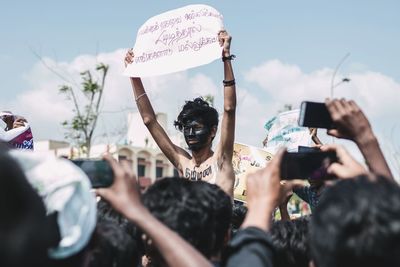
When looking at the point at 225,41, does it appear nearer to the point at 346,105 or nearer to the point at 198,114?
the point at 198,114

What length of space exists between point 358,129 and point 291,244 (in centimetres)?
60

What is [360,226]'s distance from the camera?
1458 mm

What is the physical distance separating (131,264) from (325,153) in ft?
2.52

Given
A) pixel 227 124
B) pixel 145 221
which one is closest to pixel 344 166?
pixel 145 221

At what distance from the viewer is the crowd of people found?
139cm

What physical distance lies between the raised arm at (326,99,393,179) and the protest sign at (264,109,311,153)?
2490 mm

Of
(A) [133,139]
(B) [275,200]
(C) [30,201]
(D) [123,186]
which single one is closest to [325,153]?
(B) [275,200]

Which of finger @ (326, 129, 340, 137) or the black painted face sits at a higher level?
finger @ (326, 129, 340, 137)

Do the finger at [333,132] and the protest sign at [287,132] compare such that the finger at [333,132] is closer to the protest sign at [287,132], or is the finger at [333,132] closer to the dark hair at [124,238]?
the dark hair at [124,238]

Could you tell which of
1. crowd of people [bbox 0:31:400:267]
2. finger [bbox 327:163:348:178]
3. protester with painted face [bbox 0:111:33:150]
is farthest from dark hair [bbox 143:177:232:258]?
protester with painted face [bbox 0:111:33:150]

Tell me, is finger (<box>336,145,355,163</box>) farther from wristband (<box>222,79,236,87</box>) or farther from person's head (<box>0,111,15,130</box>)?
person's head (<box>0,111,15,130</box>)

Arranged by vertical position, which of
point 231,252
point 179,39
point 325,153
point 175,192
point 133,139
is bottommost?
point 133,139

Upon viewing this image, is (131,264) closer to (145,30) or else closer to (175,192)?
(175,192)

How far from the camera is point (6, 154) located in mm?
1421
